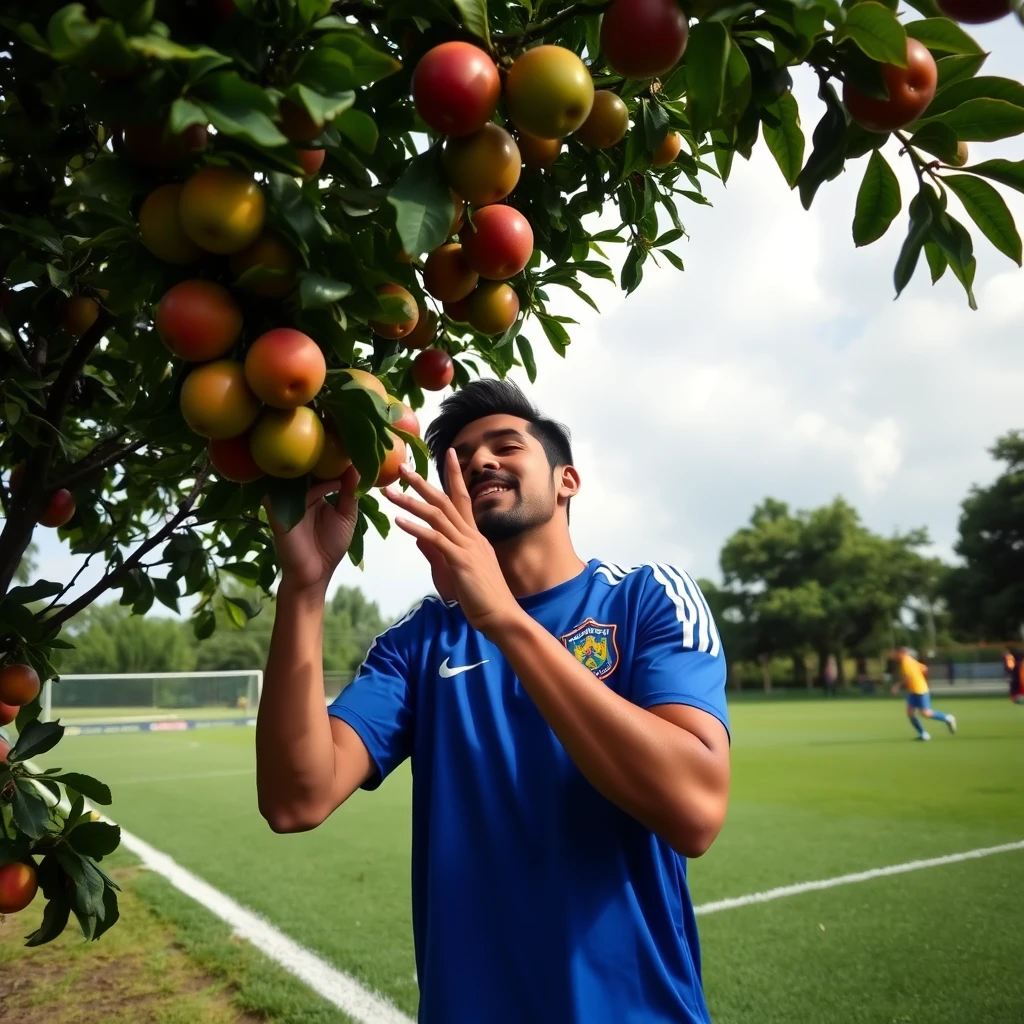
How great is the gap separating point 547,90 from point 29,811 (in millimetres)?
2078

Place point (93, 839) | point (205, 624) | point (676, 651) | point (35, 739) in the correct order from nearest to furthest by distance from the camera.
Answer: point (676, 651), point (93, 839), point (35, 739), point (205, 624)

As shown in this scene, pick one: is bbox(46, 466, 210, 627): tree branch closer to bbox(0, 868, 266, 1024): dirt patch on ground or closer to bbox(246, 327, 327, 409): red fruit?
bbox(246, 327, 327, 409): red fruit

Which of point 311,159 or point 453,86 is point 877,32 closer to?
point 453,86

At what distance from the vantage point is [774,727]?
1975 centimetres

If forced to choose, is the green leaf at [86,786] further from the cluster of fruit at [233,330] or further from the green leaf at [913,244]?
the green leaf at [913,244]

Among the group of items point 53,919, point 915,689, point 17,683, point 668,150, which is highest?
point 668,150

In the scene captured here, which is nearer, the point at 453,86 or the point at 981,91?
the point at 453,86

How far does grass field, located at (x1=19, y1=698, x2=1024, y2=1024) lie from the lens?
13.4 ft

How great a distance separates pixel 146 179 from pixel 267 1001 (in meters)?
3.90

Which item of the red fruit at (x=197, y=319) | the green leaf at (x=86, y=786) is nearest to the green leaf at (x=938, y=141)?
the red fruit at (x=197, y=319)

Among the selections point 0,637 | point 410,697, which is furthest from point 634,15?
point 0,637

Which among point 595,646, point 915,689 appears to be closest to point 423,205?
point 595,646

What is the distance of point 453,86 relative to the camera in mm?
1021

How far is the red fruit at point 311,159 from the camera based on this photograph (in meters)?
1.04
